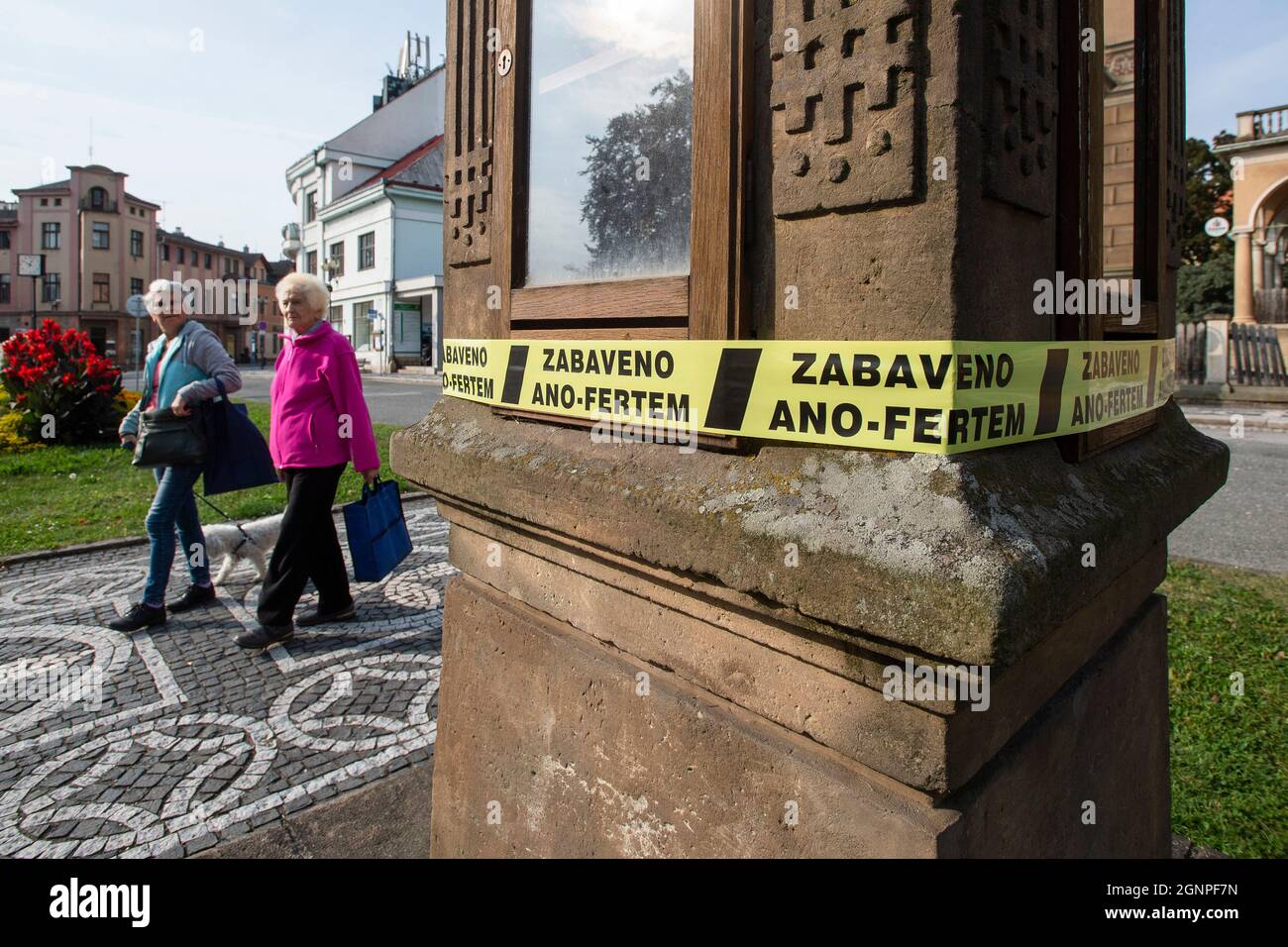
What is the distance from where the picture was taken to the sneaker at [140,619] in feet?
15.0

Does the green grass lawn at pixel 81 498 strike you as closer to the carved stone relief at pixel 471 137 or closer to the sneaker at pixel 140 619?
the sneaker at pixel 140 619

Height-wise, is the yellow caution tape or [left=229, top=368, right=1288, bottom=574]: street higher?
the yellow caution tape

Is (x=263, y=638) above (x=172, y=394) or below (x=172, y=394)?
below

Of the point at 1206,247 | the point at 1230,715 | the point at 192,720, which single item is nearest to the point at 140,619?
the point at 192,720

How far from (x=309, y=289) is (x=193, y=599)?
2070mm

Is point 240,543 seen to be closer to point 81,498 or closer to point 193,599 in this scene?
point 193,599

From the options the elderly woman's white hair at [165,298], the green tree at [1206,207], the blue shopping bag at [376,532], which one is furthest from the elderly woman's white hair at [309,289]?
the green tree at [1206,207]

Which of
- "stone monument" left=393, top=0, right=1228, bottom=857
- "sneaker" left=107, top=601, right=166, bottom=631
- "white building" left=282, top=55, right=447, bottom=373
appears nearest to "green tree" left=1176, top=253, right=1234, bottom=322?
"white building" left=282, top=55, right=447, bottom=373

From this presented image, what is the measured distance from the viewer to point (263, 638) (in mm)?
4324

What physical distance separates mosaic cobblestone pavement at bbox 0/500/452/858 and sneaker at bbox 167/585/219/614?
8 centimetres

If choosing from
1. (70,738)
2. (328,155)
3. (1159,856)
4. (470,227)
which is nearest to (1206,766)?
(1159,856)

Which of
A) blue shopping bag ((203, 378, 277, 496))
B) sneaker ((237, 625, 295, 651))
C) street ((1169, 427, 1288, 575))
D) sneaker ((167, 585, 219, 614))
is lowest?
sneaker ((237, 625, 295, 651))

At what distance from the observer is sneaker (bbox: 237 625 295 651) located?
14.2 ft

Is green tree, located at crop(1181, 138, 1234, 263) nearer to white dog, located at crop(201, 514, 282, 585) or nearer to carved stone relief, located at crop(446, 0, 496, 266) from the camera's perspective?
white dog, located at crop(201, 514, 282, 585)
